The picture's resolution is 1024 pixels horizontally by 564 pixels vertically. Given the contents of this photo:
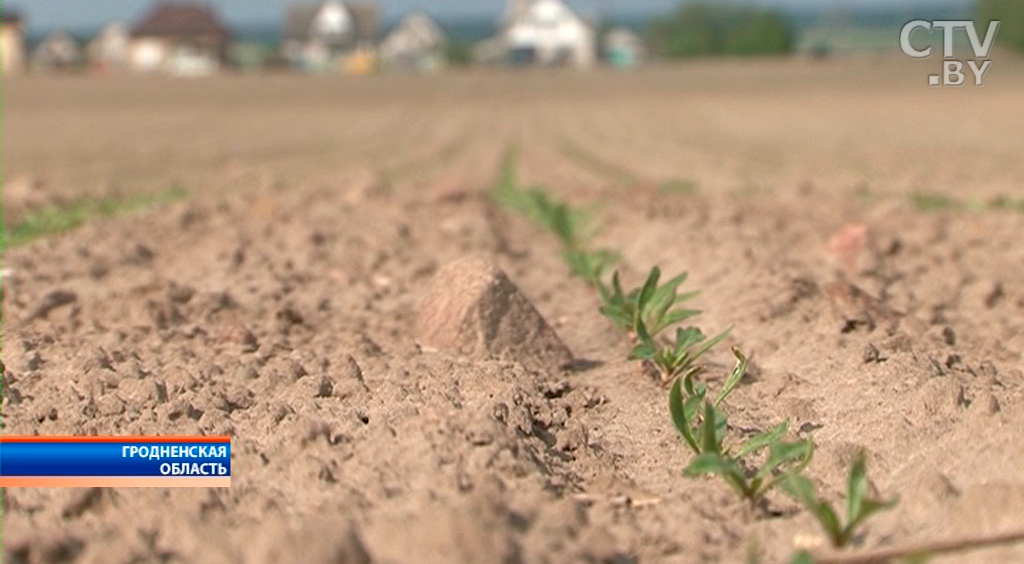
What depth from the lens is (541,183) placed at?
36.0ft

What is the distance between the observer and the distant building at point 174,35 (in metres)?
65.6

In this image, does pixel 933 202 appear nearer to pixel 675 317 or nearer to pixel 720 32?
pixel 675 317

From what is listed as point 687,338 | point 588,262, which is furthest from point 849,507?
point 588,262

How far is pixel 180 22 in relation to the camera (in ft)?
222

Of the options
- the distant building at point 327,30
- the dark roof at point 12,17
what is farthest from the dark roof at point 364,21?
the dark roof at point 12,17

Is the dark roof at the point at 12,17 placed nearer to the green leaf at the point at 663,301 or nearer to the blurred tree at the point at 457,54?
the blurred tree at the point at 457,54

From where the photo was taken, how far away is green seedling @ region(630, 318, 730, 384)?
430 centimetres

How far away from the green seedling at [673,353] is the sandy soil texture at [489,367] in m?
0.08

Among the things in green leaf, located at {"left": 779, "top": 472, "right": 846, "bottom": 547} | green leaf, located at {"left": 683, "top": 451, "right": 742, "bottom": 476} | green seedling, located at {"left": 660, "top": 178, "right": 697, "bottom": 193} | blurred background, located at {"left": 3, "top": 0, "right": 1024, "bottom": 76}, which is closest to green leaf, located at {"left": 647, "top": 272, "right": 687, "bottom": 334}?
green leaf, located at {"left": 683, "top": 451, "right": 742, "bottom": 476}

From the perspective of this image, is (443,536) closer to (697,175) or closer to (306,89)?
(697,175)

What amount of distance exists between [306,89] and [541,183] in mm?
24453

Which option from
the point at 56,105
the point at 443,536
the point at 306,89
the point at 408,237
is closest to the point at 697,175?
the point at 408,237

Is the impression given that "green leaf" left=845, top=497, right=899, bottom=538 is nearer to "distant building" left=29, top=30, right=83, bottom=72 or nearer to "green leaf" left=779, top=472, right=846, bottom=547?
"green leaf" left=779, top=472, right=846, bottom=547

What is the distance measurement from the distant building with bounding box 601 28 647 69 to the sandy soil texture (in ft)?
190
